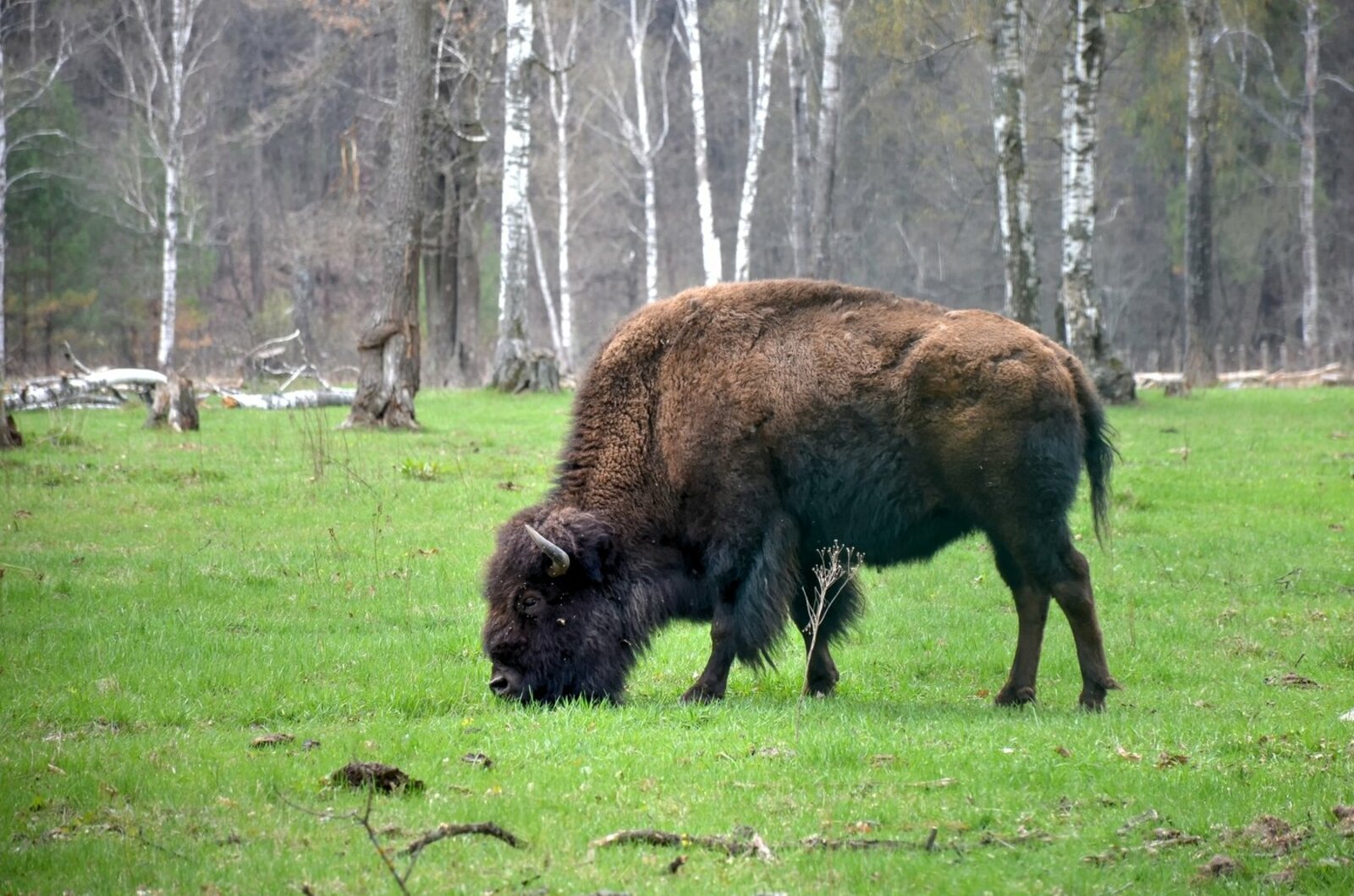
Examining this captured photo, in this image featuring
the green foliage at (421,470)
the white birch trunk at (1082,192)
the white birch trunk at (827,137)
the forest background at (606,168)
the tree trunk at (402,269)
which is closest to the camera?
the green foliage at (421,470)

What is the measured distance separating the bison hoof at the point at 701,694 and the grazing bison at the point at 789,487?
0.7 inches

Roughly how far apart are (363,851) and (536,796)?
3.03ft

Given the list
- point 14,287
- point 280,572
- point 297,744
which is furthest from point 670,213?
point 297,744

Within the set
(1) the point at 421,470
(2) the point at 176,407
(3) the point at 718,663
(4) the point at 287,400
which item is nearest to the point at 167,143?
(4) the point at 287,400

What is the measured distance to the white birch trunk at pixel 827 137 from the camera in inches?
1099

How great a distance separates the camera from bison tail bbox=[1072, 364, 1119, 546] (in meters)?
7.82

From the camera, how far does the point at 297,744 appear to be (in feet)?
20.8

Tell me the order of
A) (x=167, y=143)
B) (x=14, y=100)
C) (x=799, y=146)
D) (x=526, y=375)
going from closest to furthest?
(x=526, y=375) → (x=799, y=146) → (x=14, y=100) → (x=167, y=143)

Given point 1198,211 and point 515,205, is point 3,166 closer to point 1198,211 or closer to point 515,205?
point 515,205

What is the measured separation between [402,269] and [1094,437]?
1289 cm

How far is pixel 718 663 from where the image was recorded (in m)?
7.75

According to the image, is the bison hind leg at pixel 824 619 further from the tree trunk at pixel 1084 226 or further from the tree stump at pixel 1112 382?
the tree stump at pixel 1112 382

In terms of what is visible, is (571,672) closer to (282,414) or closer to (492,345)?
(282,414)

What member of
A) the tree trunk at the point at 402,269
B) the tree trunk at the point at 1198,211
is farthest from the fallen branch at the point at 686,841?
the tree trunk at the point at 1198,211
